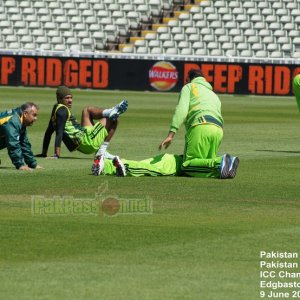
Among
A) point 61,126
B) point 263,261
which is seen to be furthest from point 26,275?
point 61,126

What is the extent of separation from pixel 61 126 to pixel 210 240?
8.15 meters

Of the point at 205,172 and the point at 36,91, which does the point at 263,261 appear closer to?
the point at 205,172

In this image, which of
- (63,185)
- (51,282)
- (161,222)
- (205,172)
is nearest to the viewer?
(51,282)

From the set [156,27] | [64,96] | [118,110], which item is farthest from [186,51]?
[118,110]

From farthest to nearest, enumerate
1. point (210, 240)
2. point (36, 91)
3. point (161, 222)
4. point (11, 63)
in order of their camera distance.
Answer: point (11, 63) < point (36, 91) < point (161, 222) < point (210, 240)

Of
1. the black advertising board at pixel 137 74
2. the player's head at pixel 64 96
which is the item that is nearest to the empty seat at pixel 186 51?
the black advertising board at pixel 137 74

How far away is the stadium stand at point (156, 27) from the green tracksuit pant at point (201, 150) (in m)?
31.5

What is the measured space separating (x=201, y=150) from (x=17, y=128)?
2358mm

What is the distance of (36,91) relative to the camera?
42.9 metres

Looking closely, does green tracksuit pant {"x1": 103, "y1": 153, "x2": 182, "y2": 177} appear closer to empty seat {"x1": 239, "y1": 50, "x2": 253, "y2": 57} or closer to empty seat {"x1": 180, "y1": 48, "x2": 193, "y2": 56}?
empty seat {"x1": 239, "y1": 50, "x2": 253, "y2": 57}

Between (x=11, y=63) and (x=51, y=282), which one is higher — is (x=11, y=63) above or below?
below

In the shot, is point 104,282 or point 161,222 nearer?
point 104,282

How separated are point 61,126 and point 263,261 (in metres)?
9.33

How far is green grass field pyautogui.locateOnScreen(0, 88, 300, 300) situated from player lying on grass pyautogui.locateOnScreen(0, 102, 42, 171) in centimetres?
27
